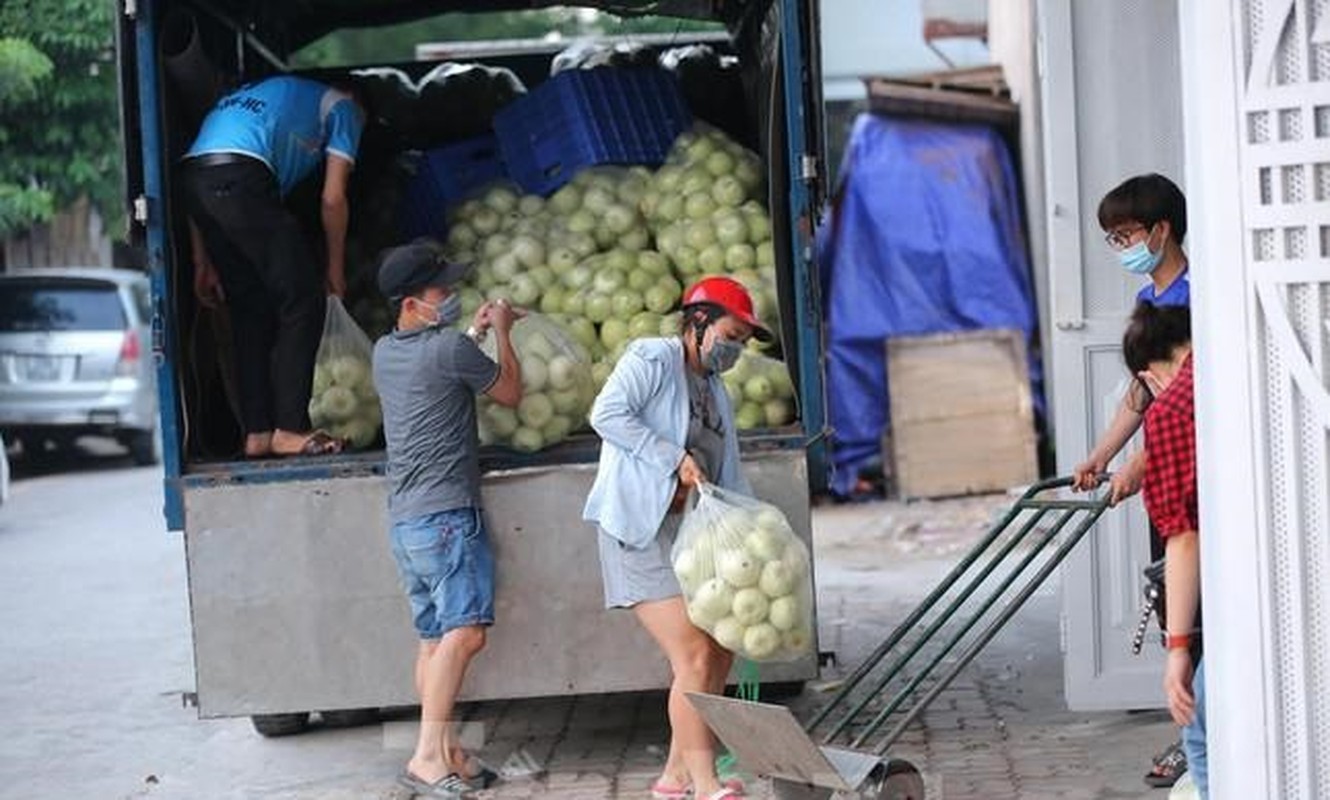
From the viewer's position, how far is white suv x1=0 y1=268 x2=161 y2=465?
21.0 metres

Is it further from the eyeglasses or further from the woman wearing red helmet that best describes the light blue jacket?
the eyeglasses

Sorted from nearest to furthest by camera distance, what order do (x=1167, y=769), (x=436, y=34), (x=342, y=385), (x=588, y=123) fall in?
(x=1167, y=769), (x=342, y=385), (x=588, y=123), (x=436, y=34)

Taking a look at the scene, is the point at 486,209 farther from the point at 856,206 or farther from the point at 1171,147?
the point at 856,206

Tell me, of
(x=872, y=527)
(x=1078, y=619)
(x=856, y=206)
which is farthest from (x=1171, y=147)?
(x=856, y=206)

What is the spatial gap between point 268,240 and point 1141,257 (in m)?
3.12

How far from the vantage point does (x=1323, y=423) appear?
4918 mm

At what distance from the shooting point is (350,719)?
8.98 meters

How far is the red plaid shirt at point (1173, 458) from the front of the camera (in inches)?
219

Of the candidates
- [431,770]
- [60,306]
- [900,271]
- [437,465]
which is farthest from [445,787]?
[60,306]

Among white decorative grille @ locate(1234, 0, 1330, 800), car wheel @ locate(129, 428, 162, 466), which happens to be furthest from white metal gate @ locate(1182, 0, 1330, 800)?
car wheel @ locate(129, 428, 162, 466)

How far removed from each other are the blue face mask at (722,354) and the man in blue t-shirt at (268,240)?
1634 mm

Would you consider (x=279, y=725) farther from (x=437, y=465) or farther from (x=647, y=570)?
(x=647, y=570)

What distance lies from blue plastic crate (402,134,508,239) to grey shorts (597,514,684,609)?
272 cm

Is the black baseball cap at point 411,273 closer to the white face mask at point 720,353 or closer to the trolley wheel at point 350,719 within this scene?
the white face mask at point 720,353
